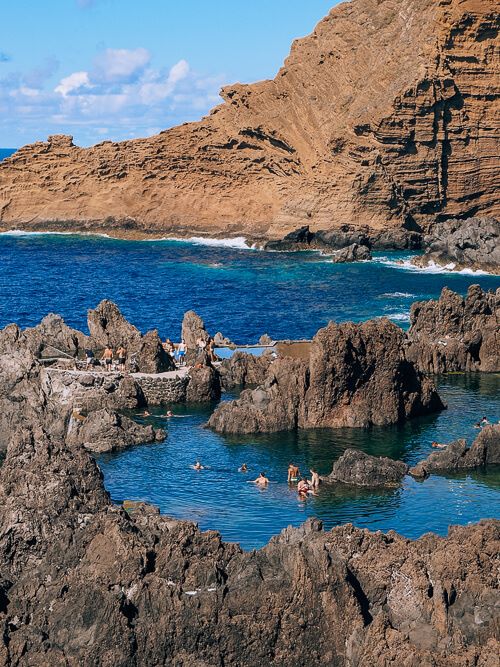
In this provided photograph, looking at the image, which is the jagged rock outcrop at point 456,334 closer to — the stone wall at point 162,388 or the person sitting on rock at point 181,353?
the person sitting on rock at point 181,353

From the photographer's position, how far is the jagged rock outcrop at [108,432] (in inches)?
2290

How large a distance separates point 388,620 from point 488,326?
46276mm

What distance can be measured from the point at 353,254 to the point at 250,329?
46539 mm

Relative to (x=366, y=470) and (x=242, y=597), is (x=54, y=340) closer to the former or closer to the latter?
(x=366, y=470)

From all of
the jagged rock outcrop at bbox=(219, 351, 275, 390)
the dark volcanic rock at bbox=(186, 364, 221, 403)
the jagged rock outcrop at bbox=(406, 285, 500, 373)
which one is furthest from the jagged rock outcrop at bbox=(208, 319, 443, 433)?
the jagged rock outcrop at bbox=(406, 285, 500, 373)

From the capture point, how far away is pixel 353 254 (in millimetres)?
140375

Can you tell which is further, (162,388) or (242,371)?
(242,371)

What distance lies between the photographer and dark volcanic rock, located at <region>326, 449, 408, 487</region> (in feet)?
171

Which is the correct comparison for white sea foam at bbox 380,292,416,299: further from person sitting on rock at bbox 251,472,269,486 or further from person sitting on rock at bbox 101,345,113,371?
person sitting on rock at bbox 251,472,269,486

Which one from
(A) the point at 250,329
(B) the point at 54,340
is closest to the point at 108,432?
(B) the point at 54,340

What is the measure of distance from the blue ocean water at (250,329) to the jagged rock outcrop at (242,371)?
4639 millimetres

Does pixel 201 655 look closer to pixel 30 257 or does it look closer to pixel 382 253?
pixel 382 253

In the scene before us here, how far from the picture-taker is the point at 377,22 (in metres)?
162

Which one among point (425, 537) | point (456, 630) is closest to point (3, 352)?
point (425, 537)
